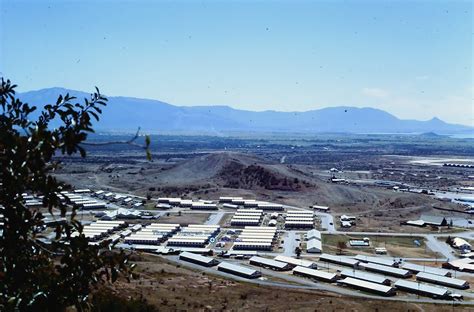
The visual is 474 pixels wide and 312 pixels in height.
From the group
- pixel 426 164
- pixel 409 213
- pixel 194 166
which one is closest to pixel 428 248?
pixel 409 213

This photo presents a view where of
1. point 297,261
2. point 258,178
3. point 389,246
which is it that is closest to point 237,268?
point 297,261

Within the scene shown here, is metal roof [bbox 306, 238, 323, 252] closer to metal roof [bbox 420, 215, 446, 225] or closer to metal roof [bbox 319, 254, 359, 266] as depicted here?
metal roof [bbox 319, 254, 359, 266]

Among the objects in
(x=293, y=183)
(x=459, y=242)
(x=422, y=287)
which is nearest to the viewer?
(x=422, y=287)

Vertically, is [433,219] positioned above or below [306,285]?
above

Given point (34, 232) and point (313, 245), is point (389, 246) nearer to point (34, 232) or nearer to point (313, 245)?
point (313, 245)

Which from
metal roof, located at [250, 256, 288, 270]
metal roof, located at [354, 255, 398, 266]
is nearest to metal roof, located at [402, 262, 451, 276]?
metal roof, located at [354, 255, 398, 266]

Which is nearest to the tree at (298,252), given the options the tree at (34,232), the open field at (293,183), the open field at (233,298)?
the open field at (233,298)

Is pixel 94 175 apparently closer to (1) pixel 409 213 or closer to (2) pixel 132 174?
(2) pixel 132 174
